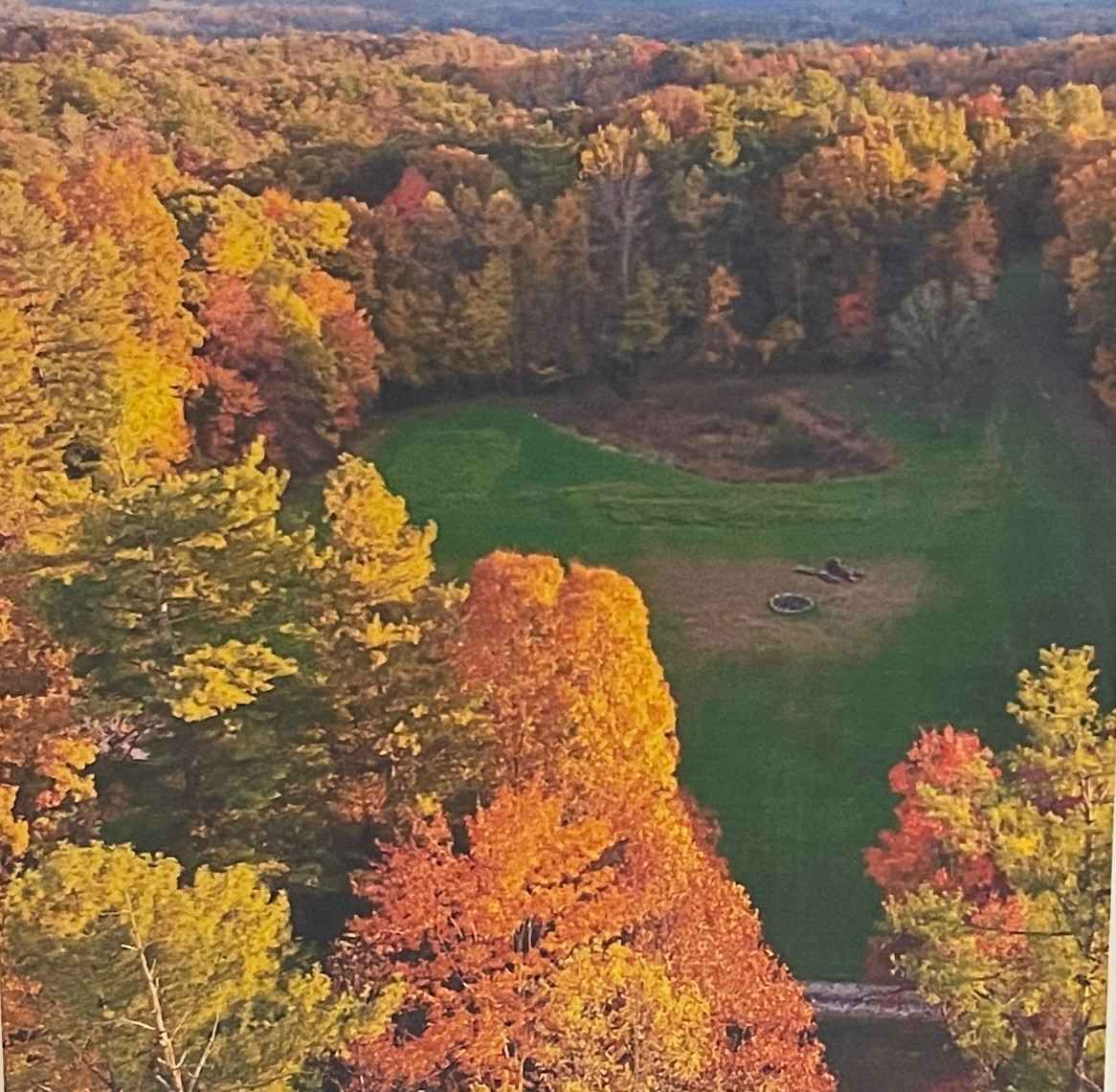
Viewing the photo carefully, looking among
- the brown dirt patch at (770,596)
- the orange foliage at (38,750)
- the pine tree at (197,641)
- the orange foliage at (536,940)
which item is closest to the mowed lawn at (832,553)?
the brown dirt patch at (770,596)

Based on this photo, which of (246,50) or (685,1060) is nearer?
(246,50)

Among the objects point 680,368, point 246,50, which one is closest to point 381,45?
point 246,50

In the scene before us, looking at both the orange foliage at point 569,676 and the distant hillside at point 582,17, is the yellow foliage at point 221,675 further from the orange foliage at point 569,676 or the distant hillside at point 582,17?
the distant hillside at point 582,17

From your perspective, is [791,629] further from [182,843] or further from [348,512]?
[182,843]

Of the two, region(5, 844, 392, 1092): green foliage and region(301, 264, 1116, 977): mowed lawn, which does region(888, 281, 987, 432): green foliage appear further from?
region(5, 844, 392, 1092): green foliage

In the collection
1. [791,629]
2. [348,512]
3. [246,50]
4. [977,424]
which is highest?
[246,50]

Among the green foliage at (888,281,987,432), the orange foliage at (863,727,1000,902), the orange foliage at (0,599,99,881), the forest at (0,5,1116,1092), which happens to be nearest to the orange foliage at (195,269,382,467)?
the forest at (0,5,1116,1092)

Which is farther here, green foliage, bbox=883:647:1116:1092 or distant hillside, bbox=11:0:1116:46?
green foliage, bbox=883:647:1116:1092
